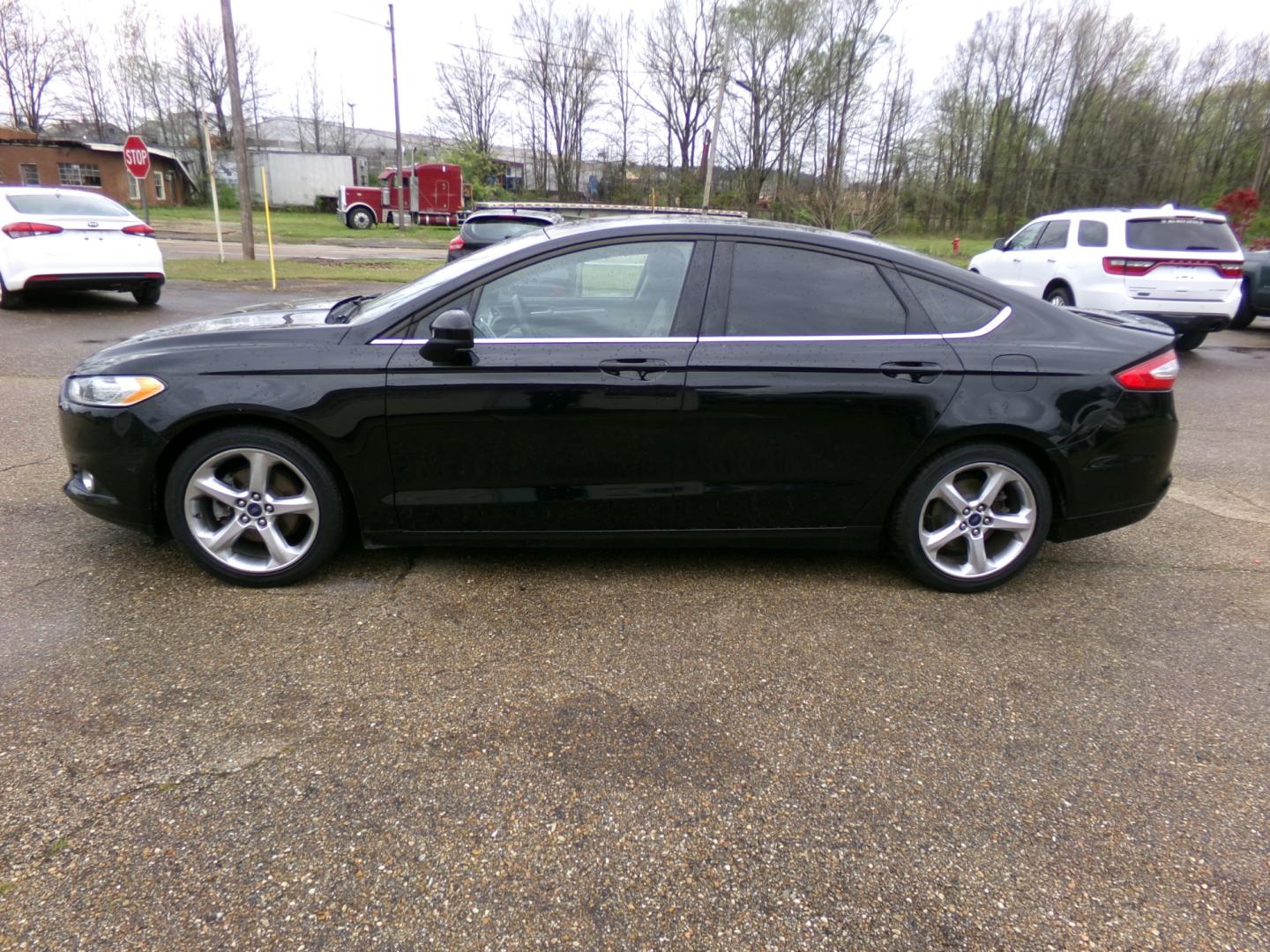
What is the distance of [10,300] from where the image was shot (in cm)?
1075

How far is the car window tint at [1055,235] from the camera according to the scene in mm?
10953

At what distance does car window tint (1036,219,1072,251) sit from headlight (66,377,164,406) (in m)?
10.8

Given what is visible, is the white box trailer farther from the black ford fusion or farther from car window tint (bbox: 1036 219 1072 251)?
the black ford fusion

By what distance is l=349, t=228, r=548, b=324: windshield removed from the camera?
11.4ft

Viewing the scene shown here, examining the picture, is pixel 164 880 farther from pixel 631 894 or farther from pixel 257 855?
pixel 631 894

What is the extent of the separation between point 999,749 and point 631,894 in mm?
1311

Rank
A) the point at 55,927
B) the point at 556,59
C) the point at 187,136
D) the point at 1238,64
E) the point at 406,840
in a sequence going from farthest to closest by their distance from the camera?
1. the point at 187,136
2. the point at 556,59
3. the point at 1238,64
4. the point at 406,840
5. the point at 55,927

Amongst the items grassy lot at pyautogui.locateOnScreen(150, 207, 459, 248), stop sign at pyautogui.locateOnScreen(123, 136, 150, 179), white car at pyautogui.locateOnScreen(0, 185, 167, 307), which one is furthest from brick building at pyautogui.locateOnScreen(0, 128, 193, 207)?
white car at pyautogui.locateOnScreen(0, 185, 167, 307)

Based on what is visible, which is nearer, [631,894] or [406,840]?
[631,894]

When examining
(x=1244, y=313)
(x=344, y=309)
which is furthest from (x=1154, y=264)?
(x=344, y=309)

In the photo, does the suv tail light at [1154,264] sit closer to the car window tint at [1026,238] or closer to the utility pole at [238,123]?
the car window tint at [1026,238]

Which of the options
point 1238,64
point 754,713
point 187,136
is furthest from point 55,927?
point 187,136

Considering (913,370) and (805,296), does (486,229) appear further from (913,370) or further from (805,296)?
(913,370)

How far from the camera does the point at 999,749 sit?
263 centimetres
